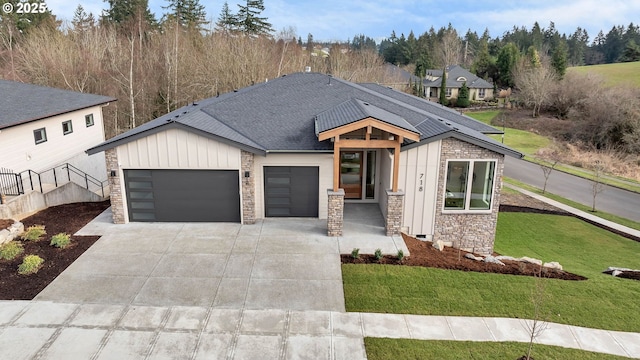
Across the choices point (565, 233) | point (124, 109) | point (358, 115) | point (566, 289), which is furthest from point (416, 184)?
point (124, 109)

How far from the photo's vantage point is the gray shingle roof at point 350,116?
12.5 metres

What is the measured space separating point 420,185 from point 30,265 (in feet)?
37.1

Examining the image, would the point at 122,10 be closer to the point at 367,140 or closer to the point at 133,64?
the point at 133,64

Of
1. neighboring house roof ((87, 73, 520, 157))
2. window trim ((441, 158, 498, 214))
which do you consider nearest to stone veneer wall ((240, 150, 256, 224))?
neighboring house roof ((87, 73, 520, 157))

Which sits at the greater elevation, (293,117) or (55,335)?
(293,117)

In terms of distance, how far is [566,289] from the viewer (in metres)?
10.3

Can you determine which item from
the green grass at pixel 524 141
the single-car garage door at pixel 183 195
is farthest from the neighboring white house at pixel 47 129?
the green grass at pixel 524 141

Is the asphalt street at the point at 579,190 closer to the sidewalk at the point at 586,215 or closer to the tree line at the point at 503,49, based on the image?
the sidewalk at the point at 586,215

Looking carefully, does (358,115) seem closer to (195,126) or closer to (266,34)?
(195,126)

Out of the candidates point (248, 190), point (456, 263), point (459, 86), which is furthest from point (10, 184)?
point (459, 86)

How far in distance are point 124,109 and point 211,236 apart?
24856 millimetres

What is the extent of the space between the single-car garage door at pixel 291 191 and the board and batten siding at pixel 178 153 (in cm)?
136

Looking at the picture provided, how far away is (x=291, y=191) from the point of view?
14211mm

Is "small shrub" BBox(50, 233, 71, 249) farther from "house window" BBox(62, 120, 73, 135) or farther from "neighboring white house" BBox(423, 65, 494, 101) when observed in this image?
"neighboring white house" BBox(423, 65, 494, 101)
